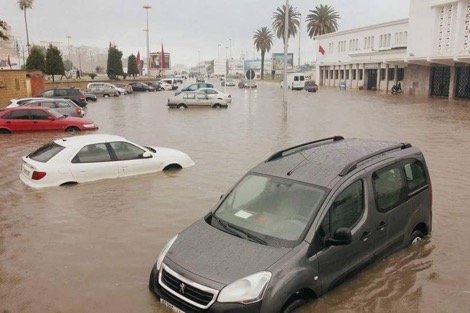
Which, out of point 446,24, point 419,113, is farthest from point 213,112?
point 446,24

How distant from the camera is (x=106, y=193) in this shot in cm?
1072

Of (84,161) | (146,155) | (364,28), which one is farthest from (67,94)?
(364,28)

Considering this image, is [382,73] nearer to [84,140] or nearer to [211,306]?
[84,140]

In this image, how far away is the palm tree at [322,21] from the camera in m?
85.9

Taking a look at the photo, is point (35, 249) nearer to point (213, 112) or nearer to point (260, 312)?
point (260, 312)

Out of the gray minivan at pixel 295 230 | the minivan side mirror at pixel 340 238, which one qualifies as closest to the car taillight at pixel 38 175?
the gray minivan at pixel 295 230

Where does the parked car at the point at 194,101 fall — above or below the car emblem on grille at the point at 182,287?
above

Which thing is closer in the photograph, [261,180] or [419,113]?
[261,180]

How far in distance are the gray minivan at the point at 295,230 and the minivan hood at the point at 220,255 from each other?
0.04 feet

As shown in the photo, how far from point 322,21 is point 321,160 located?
85.1 meters

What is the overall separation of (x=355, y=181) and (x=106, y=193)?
6.74m

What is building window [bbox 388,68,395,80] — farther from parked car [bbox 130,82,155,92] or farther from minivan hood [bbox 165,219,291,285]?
minivan hood [bbox 165,219,291,285]

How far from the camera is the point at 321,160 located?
634cm

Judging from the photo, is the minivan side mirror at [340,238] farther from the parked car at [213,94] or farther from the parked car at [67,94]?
the parked car at [67,94]
